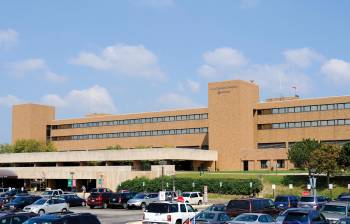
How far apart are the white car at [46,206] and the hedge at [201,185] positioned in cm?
2941

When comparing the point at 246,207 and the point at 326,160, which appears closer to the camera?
the point at 246,207

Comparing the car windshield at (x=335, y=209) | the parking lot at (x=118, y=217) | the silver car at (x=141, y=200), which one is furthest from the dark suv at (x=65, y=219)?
the silver car at (x=141, y=200)

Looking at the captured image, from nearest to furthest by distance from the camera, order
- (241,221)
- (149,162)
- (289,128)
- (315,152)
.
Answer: (241,221) → (315,152) → (149,162) → (289,128)

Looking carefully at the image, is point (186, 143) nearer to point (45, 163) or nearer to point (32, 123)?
point (45, 163)

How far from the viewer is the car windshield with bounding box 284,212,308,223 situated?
82.4ft

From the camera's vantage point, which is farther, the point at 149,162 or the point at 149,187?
the point at 149,162

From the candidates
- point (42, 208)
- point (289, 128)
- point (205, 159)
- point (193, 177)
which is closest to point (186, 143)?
point (205, 159)

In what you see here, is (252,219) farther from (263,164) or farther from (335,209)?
(263,164)

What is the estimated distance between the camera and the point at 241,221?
2662 cm

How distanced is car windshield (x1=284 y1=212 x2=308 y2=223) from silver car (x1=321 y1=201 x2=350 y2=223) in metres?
5.13

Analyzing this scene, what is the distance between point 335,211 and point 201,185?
4260cm

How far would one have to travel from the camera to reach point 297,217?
25.4 meters

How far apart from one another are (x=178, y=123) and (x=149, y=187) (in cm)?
3183

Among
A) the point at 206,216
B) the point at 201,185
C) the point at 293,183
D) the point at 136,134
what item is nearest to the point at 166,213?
the point at 206,216
